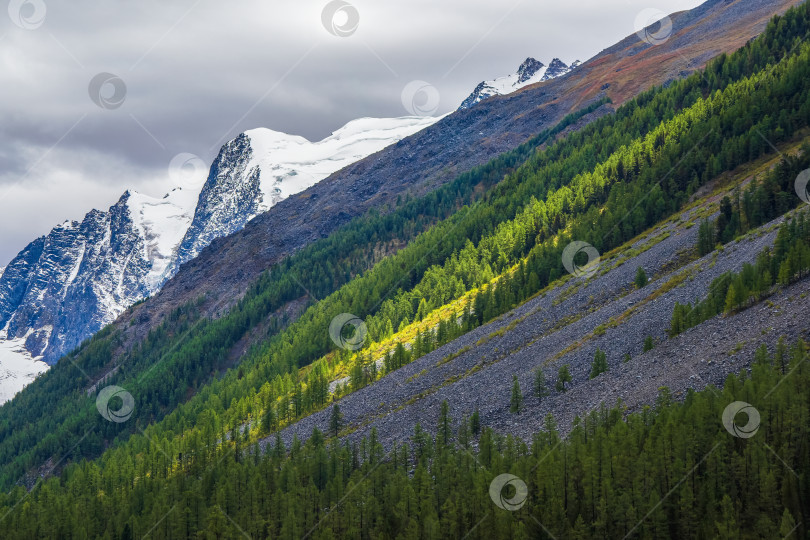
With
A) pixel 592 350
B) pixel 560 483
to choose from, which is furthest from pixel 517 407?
pixel 560 483

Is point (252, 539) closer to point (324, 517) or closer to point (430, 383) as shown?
point (324, 517)

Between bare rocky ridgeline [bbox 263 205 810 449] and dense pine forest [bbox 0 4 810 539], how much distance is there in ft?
9.92

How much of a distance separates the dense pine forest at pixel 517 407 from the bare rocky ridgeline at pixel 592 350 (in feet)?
9.92

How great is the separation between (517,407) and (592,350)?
34.8 feet

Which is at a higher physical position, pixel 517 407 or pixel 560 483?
pixel 517 407

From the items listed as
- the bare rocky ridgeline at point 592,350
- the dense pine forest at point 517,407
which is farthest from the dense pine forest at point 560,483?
the bare rocky ridgeline at point 592,350

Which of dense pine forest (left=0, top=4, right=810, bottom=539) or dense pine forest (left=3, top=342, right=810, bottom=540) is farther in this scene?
dense pine forest (left=0, top=4, right=810, bottom=539)

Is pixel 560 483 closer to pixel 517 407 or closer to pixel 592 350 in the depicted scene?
pixel 517 407

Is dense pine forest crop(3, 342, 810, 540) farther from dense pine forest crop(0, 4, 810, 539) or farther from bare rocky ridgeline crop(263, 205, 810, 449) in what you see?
bare rocky ridgeline crop(263, 205, 810, 449)

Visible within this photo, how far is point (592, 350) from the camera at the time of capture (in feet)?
226

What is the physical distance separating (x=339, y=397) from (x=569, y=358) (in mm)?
42699

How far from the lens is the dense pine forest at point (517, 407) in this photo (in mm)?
41750

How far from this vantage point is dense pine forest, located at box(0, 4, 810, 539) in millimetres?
41750

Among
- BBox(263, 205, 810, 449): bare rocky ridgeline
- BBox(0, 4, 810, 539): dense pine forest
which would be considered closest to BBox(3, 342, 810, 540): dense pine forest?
BBox(0, 4, 810, 539): dense pine forest
